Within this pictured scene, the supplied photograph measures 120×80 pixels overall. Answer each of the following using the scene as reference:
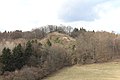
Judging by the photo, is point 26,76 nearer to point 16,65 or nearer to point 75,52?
point 16,65

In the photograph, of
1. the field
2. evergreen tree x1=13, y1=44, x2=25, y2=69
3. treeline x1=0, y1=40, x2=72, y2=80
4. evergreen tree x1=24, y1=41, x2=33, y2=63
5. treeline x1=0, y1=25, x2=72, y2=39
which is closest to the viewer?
treeline x1=0, y1=40, x2=72, y2=80

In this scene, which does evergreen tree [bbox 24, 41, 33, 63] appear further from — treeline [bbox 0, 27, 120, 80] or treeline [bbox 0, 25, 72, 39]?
treeline [bbox 0, 25, 72, 39]

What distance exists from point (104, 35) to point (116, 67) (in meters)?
26.5

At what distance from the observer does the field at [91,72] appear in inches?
2621

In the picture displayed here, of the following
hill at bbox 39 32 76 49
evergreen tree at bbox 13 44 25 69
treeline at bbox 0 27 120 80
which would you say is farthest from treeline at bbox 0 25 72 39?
evergreen tree at bbox 13 44 25 69

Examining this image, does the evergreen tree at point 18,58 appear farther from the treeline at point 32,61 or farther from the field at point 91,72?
the field at point 91,72

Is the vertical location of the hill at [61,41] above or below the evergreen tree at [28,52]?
above

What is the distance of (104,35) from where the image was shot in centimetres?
10181

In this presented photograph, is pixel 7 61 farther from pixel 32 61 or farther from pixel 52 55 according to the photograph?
pixel 52 55

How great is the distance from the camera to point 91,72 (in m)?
72.9

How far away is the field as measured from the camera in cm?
6656

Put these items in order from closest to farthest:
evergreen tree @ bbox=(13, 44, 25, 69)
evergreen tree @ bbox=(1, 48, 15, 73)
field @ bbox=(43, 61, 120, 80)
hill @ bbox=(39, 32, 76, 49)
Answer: evergreen tree @ bbox=(1, 48, 15, 73) → field @ bbox=(43, 61, 120, 80) → evergreen tree @ bbox=(13, 44, 25, 69) → hill @ bbox=(39, 32, 76, 49)

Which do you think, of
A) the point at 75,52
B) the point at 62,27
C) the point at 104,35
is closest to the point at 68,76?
the point at 75,52

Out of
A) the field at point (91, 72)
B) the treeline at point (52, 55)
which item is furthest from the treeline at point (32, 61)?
the field at point (91, 72)
